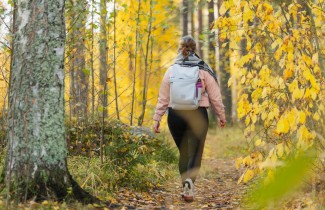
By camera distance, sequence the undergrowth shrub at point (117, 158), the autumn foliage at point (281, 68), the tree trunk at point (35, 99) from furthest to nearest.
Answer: the undergrowth shrub at point (117, 158) → the tree trunk at point (35, 99) → the autumn foliage at point (281, 68)

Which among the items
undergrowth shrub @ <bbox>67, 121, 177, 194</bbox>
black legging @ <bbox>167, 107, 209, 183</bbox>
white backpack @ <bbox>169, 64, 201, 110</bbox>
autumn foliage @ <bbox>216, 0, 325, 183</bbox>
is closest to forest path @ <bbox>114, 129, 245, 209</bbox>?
undergrowth shrub @ <bbox>67, 121, 177, 194</bbox>

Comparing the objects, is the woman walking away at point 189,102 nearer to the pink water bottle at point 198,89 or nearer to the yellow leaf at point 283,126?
the pink water bottle at point 198,89

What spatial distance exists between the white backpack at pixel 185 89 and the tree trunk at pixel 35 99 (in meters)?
1.32

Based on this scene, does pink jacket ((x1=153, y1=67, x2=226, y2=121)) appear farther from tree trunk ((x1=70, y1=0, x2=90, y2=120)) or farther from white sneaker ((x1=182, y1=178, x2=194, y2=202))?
tree trunk ((x1=70, y1=0, x2=90, y2=120))

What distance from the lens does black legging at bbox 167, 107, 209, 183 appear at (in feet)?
15.7

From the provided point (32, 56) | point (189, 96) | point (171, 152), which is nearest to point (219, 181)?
point (171, 152)

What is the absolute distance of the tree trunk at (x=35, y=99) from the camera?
3.70m

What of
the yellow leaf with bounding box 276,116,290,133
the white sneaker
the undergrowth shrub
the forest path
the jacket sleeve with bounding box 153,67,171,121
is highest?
the jacket sleeve with bounding box 153,67,171,121

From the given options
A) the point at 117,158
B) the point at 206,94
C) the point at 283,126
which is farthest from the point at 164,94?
the point at 283,126

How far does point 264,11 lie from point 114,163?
2463 mm

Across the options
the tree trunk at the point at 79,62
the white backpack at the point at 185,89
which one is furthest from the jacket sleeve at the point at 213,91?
the tree trunk at the point at 79,62

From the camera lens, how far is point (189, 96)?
15.2 feet

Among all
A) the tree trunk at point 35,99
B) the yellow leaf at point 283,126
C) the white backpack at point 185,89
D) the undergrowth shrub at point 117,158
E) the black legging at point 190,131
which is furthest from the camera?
the undergrowth shrub at point 117,158

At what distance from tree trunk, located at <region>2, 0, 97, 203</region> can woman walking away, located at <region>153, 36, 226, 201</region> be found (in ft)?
4.42
